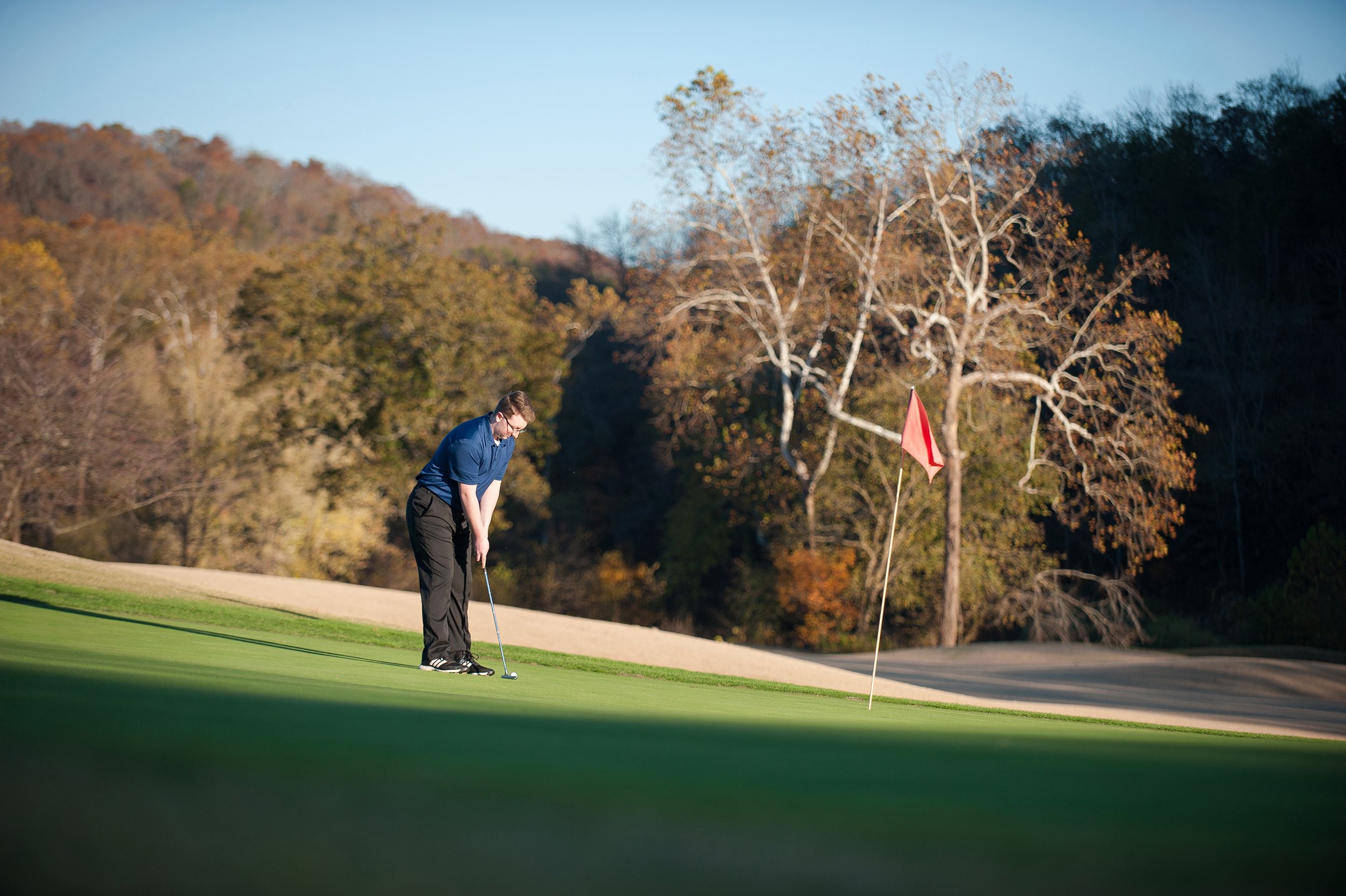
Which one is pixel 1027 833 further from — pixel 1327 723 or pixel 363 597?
pixel 363 597

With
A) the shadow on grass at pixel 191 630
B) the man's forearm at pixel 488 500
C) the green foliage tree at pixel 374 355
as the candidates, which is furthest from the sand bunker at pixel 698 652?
the green foliage tree at pixel 374 355

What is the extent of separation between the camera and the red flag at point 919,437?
9.80 metres

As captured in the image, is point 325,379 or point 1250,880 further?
point 325,379

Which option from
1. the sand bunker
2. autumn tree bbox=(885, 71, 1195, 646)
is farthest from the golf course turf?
autumn tree bbox=(885, 71, 1195, 646)

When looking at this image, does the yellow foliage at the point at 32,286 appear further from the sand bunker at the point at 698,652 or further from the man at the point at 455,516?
the man at the point at 455,516

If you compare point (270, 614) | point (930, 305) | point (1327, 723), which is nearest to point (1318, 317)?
point (930, 305)

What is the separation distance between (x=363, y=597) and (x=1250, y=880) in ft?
57.5

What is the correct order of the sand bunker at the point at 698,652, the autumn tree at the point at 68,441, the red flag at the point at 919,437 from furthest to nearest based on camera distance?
the autumn tree at the point at 68,441 → the sand bunker at the point at 698,652 → the red flag at the point at 919,437

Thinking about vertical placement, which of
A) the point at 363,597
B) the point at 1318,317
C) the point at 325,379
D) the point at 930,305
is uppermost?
the point at 1318,317

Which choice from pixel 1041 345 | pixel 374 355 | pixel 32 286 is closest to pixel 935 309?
pixel 1041 345

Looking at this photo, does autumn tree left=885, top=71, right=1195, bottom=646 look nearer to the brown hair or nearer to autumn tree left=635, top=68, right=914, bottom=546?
autumn tree left=635, top=68, right=914, bottom=546

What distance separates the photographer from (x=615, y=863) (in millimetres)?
2197

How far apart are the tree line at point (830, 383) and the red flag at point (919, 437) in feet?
39.1

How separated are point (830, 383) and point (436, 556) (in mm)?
20333
